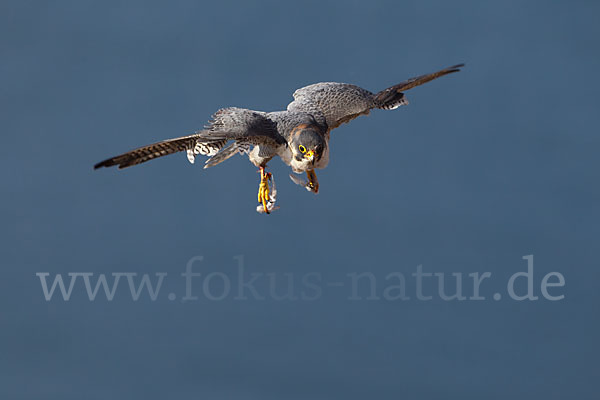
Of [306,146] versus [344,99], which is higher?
[344,99]

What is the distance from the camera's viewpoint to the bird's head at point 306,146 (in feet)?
86.3

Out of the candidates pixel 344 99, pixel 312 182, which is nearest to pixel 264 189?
pixel 312 182

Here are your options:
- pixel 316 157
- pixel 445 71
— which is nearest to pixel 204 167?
pixel 316 157

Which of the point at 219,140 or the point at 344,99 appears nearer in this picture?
the point at 219,140

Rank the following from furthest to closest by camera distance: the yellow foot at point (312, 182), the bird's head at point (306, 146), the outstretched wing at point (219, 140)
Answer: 1. the yellow foot at point (312, 182)
2. the outstretched wing at point (219, 140)
3. the bird's head at point (306, 146)

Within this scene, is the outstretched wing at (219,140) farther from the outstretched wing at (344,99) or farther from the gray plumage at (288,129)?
the outstretched wing at (344,99)

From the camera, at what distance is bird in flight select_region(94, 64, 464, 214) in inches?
1048

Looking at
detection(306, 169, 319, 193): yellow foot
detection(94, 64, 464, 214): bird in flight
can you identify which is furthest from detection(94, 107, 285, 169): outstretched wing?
detection(306, 169, 319, 193): yellow foot

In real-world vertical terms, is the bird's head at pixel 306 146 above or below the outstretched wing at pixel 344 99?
below

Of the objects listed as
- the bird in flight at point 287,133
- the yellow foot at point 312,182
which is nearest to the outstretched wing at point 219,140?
the bird in flight at point 287,133

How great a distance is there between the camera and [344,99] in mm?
28641

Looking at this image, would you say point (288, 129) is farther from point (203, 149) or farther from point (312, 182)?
point (203, 149)

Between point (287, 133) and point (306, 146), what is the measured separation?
757 millimetres

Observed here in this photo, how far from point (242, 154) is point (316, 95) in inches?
95.6
